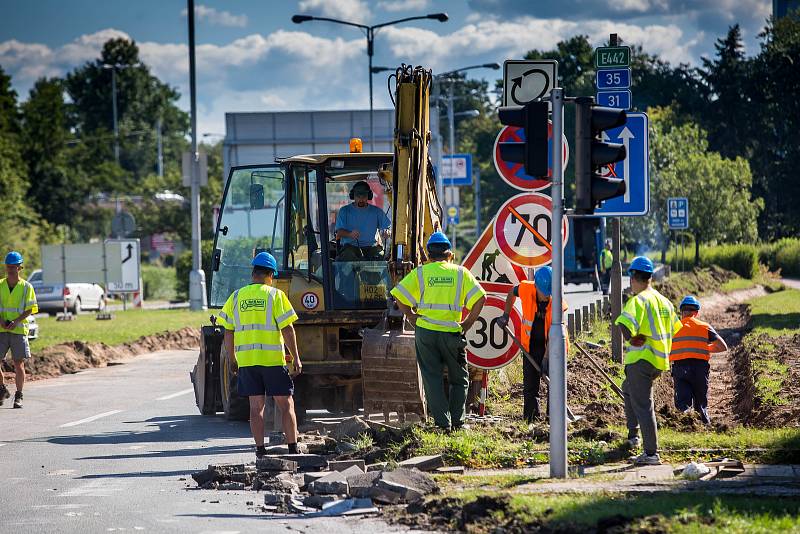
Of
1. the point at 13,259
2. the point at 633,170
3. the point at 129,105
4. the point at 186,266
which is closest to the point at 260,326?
the point at 633,170

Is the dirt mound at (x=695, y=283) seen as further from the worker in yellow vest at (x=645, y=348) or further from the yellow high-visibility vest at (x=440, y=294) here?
the worker in yellow vest at (x=645, y=348)

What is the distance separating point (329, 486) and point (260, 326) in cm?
233

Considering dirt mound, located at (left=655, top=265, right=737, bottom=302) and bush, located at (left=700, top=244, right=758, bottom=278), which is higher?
bush, located at (left=700, top=244, right=758, bottom=278)

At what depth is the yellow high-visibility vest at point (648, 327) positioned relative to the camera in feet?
35.2

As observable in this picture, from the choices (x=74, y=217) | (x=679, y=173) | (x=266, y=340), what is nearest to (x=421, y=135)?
(x=266, y=340)

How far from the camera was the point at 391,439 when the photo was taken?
11578mm

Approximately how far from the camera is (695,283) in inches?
1626

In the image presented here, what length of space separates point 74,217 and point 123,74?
41.7m

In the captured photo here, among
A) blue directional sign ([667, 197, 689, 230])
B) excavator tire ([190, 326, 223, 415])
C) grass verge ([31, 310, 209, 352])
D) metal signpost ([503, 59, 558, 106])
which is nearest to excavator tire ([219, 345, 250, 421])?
excavator tire ([190, 326, 223, 415])

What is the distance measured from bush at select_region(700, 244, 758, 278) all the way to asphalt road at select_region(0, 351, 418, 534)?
35040 mm

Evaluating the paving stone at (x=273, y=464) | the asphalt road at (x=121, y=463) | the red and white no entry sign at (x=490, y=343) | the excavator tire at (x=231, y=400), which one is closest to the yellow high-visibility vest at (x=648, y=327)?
the red and white no entry sign at (x=490, y=343)

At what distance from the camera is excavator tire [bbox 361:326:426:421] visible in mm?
12531

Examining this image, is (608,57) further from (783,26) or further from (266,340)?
(783,26)

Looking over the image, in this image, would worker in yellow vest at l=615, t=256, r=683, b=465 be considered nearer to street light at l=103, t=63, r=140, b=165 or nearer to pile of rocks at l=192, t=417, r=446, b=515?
pile of rocks at l=192, t=417, r=446, b=515
